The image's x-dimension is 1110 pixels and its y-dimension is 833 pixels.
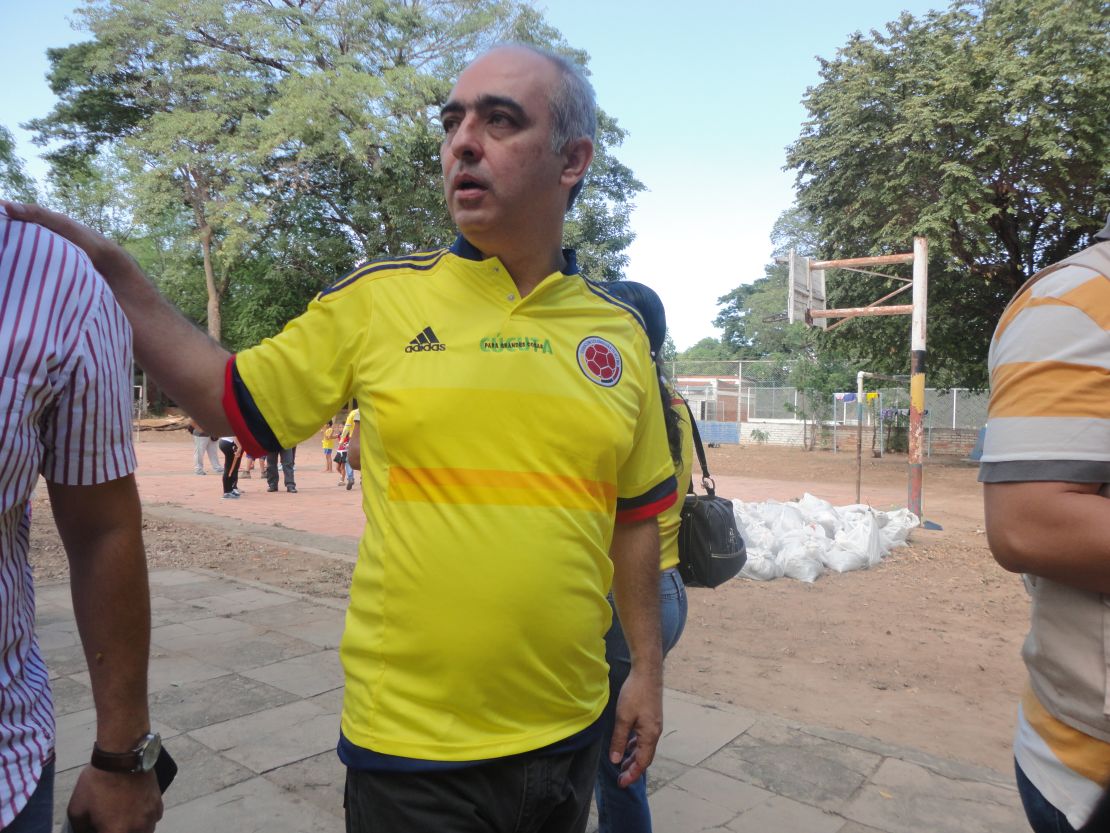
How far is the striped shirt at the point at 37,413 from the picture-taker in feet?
3.98

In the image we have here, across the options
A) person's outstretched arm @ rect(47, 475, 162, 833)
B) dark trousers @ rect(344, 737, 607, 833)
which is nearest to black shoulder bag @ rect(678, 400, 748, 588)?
dark trousers @ rect(344, 737, 607, 833)

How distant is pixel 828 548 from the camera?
883cm

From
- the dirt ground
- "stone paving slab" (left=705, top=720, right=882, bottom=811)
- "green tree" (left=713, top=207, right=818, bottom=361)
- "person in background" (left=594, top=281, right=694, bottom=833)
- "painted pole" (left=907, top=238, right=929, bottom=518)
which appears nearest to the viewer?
"person in background" (left=594, top=281, right=694, bottom=833)

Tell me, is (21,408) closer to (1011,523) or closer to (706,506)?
(1011,523)

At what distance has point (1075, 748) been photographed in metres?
1.30

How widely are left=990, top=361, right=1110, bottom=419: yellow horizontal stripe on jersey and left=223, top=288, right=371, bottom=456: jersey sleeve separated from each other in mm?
1108

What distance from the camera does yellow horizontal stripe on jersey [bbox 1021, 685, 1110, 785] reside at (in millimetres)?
1273

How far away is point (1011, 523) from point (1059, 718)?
0.31 metres

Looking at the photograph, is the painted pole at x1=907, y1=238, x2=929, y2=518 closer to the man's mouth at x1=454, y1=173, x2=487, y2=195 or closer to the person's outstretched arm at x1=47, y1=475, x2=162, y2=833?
the man's mouth at x1=454, y1=173, x2=487, y2=195

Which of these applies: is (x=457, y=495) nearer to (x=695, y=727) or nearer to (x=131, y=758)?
(x=131, y=758)

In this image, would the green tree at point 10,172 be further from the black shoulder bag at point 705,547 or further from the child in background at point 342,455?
the black shoulder bag at point 705,547

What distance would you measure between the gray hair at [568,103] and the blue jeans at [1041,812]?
1.42 m

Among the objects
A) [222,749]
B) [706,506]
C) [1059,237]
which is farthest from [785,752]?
[1059,237]

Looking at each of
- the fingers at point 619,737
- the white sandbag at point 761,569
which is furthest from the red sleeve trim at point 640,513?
the white sandbag at point 761,569
